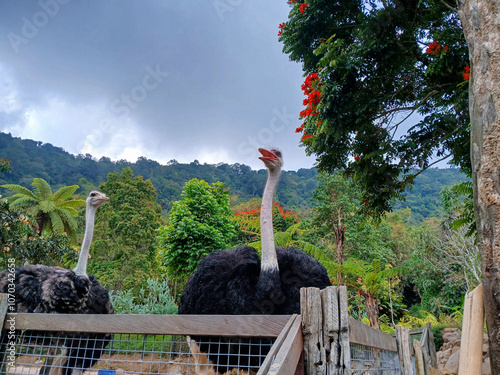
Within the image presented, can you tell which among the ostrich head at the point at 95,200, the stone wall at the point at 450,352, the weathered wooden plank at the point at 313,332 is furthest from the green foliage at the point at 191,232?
the weathered wooden plank at the point at 313,332

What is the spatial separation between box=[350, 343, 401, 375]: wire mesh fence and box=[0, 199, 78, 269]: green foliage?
6344 millimetres

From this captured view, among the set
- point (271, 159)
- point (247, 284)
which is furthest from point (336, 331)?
point (271, 159)

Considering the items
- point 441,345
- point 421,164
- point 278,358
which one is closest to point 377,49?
point 421,164

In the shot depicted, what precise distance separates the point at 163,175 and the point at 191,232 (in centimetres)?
2752

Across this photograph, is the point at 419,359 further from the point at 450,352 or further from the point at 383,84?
the point at 450,352

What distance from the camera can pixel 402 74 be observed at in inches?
203

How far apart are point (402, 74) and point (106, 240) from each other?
49.6 feet

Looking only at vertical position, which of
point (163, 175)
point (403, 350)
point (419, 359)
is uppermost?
point (163, 175)

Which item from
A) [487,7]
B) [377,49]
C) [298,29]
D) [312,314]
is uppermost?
[298,29]

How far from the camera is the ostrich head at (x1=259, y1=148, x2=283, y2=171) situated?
4.07m

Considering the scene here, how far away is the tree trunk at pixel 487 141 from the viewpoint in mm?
1718

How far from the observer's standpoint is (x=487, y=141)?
1848mm

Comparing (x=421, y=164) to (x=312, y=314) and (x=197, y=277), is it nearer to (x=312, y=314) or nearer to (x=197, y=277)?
(x=197, y=277)

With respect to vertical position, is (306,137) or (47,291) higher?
(306,137)
